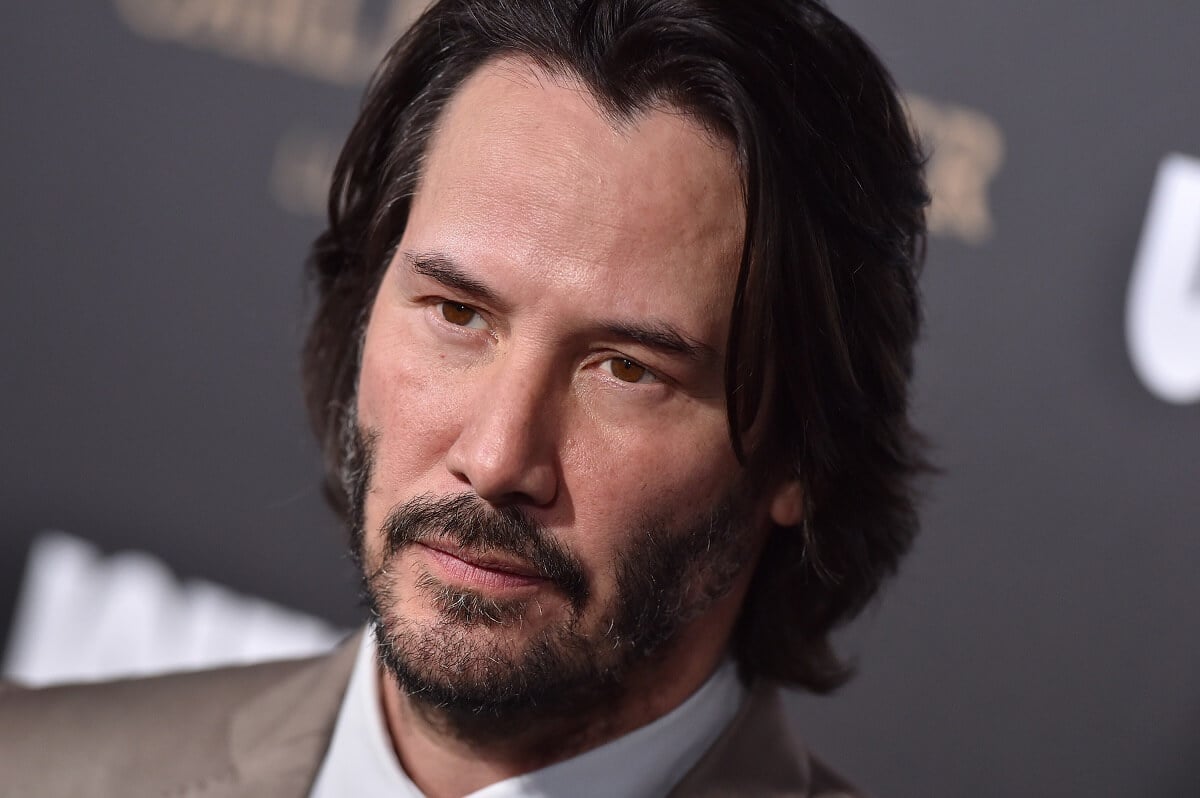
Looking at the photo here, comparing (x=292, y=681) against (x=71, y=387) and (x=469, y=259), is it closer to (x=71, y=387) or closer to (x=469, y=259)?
(x=469, y=259)

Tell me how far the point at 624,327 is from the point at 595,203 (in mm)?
154

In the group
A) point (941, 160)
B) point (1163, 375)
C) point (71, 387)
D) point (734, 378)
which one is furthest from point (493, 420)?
point (71, 387)

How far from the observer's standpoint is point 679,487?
170cm

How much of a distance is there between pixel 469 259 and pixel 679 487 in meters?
0.39

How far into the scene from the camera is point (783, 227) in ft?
5.64

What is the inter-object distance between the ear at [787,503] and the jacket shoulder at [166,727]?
67cm

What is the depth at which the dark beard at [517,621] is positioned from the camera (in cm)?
162

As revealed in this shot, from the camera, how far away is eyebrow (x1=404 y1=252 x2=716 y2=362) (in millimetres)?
1605

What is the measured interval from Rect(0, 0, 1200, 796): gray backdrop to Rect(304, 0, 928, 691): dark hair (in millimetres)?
837

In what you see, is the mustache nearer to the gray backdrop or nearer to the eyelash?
the eyelash

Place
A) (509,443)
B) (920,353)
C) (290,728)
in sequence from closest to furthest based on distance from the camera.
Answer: (509,443) → (290,728) → (920,353)

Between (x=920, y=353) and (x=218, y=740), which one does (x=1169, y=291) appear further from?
(x=218, y=740)

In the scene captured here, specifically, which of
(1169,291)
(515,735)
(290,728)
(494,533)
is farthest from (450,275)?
(1169,291)

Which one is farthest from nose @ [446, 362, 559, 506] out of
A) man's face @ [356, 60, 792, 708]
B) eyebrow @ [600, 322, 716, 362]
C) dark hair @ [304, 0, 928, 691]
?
dark hair @ [304, 0, 928, 691]
